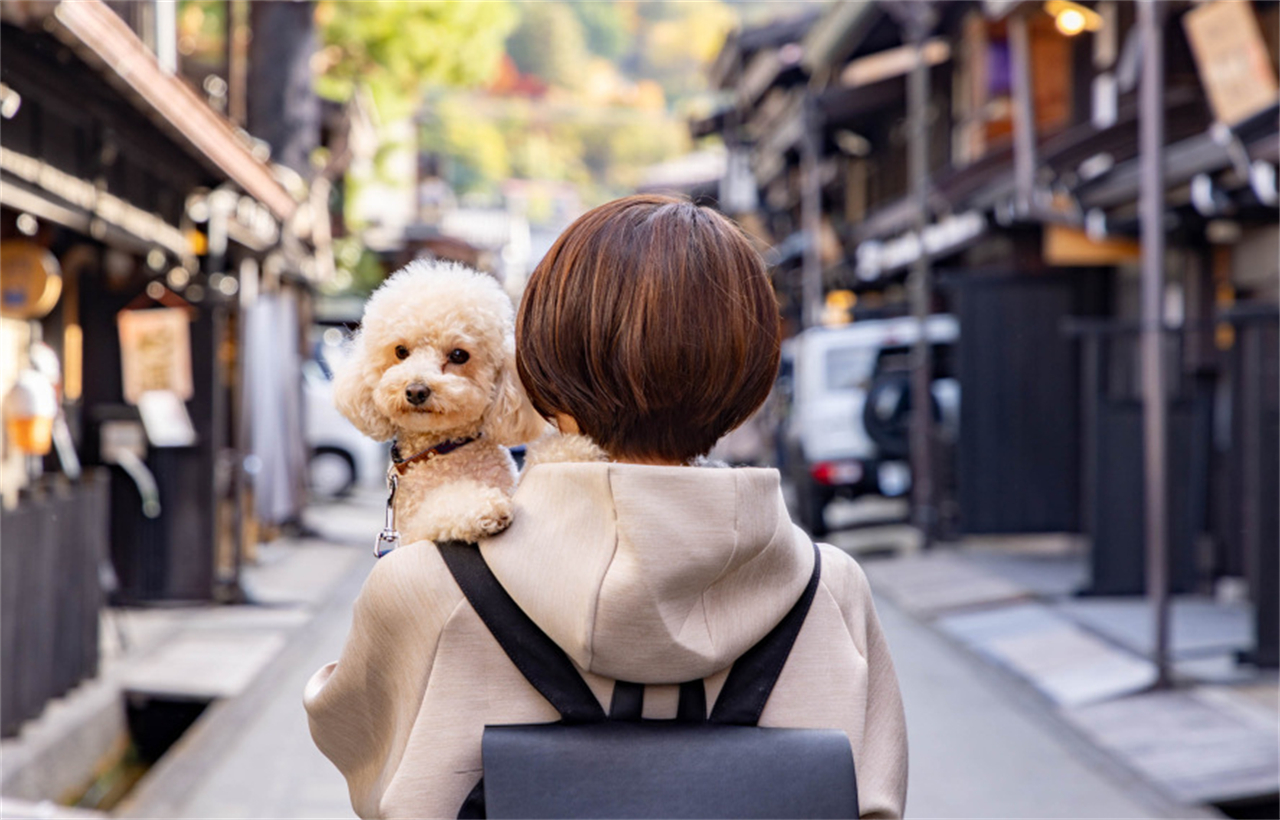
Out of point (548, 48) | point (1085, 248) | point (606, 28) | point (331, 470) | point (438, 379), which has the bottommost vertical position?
point (331, 470)

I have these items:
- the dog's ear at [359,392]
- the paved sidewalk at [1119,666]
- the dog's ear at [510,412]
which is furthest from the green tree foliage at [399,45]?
the dog's ear at [510,412]

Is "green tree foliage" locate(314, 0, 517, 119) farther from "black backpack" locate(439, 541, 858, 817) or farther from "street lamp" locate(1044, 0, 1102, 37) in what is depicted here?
"black backpack" locate(439, 541, 858, 817)

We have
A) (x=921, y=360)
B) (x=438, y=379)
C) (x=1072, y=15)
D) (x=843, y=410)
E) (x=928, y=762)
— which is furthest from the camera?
(x=843, y=410)

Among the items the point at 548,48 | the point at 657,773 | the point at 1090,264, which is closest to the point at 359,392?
the point at 657,773

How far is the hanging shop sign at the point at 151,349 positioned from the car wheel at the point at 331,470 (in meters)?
9.49

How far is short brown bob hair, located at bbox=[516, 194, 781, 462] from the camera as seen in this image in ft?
5.29

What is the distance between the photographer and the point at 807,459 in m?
14.3

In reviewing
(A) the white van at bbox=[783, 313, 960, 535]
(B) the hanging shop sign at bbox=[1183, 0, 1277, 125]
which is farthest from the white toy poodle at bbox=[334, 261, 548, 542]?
(A) the white van at bbox=[783, 313, 960, 535]

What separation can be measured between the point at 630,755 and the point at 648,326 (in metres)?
0.49

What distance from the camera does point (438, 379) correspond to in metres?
1.91

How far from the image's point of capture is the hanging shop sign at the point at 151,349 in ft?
30.3

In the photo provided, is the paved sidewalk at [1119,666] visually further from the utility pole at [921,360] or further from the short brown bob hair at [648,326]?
the short brown bob hair at [648,326]

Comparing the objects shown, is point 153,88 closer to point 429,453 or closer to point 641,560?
point 429,453

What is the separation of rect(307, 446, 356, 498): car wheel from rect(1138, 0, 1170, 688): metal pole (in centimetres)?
1327
